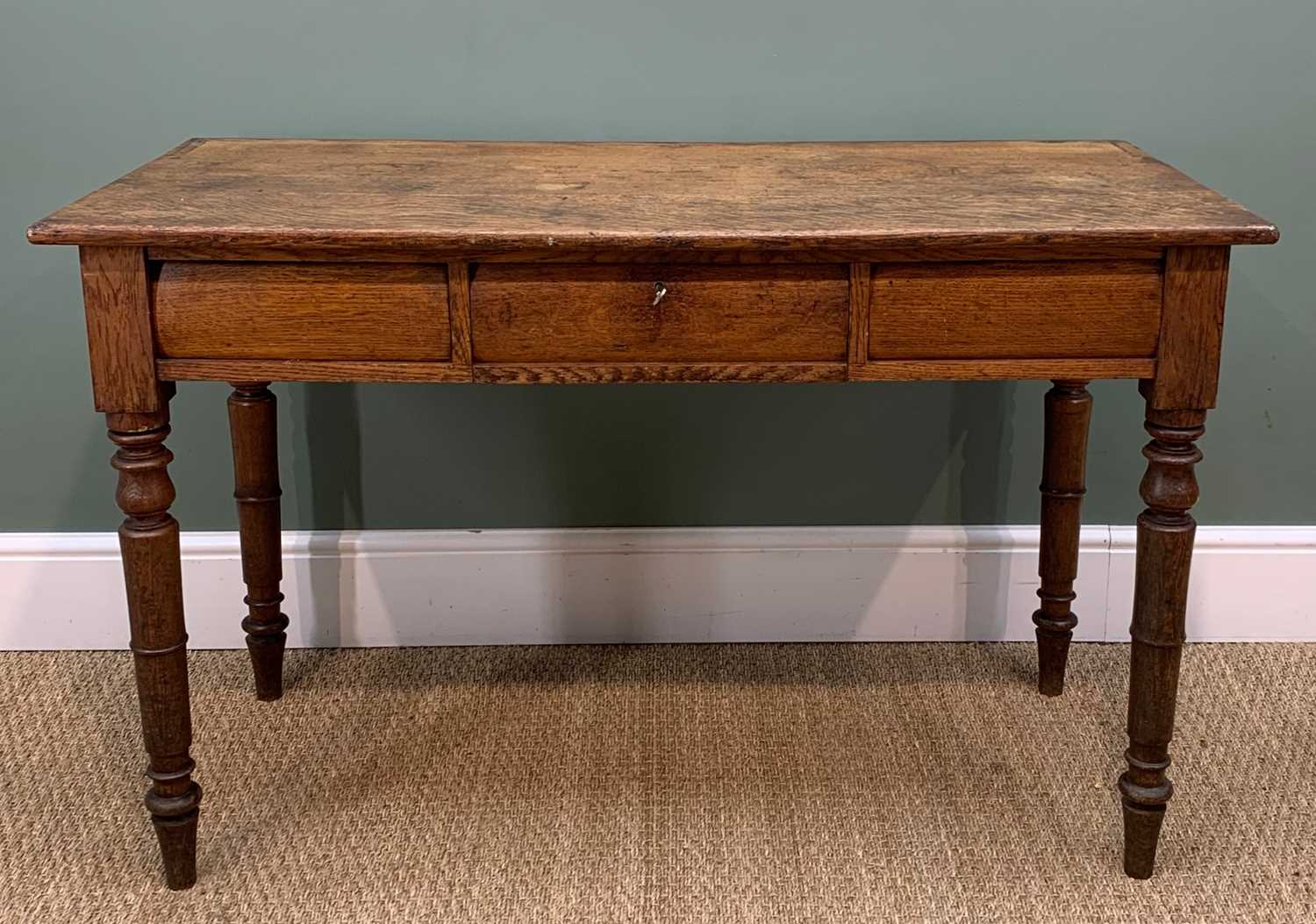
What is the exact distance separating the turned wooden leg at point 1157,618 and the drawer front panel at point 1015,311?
13 cm

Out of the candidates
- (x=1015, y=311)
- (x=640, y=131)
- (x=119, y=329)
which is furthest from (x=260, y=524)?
(x=1015, y=311)

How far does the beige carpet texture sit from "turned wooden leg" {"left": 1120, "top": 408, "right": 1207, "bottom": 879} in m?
0.11

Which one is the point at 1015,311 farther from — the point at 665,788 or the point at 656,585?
the point at 656,585

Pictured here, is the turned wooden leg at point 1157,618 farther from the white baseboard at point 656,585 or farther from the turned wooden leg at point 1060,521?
the white baseboard at point 656,585

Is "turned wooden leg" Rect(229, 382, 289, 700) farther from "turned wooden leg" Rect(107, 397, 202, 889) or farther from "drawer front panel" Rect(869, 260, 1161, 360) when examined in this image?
"drawer front panel" Rect(869, 260, 1161, 360)

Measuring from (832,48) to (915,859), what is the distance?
1156mm

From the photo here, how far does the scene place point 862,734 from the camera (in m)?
2.21

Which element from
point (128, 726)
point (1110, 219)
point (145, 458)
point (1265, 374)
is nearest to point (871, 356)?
point (1110, 219)

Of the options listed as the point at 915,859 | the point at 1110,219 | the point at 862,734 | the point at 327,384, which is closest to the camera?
the point at 1110,219

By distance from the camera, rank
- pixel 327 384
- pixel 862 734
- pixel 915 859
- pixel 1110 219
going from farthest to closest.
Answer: pixel 327 384
pixel 862 734
pixel 915 859
pixel 1110 219

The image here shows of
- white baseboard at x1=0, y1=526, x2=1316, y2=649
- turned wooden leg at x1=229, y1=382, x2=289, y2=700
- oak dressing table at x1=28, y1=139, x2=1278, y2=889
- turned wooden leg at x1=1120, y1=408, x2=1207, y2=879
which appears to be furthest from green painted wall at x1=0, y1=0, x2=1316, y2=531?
turned wooden leg at x1=1120, y1=408, x2=1207, y2=879

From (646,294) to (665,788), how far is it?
768 mm

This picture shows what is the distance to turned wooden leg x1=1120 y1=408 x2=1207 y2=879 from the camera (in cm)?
173

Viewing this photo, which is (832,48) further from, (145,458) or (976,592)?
(145,458)
